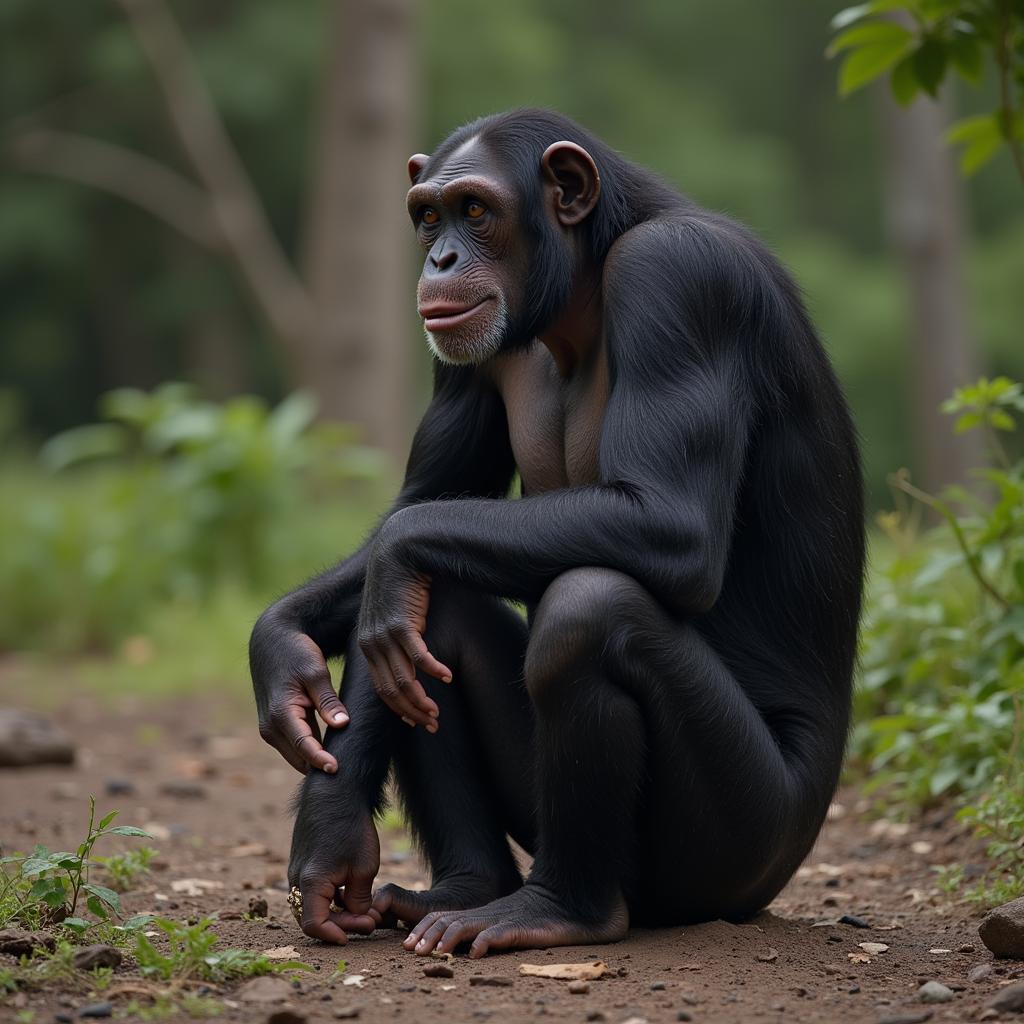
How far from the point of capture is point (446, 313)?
388 cm

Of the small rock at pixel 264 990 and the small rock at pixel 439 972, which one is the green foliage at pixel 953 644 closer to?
the small rock at pixel 439 972

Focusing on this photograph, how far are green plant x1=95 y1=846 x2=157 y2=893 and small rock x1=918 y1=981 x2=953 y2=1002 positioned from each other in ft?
7.07

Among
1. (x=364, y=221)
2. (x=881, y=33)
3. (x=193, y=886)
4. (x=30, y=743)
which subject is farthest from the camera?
(x=364, y=221)

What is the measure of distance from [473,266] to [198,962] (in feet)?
5.80

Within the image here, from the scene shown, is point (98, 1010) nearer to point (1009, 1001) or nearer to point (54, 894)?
point (54, 894)

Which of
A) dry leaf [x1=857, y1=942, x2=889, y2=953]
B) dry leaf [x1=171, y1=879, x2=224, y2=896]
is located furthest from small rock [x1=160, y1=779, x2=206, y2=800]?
dry leaf [x1=857, y1=942, x2=889, y2=953]

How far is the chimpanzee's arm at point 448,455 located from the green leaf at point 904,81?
1.60m

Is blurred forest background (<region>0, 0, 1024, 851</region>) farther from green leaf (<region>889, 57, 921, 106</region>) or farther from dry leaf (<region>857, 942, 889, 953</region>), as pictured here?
dry leaf (<region>857, 942, 889, 953</region>)

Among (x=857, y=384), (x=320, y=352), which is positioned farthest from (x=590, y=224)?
(x=857, y=384)

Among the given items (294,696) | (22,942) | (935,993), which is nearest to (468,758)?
(294,696)

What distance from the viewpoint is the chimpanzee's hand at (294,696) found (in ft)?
12.4

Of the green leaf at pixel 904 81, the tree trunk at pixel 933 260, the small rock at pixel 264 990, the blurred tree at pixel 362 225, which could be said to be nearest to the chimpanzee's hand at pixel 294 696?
the small rock at pixel 264 990

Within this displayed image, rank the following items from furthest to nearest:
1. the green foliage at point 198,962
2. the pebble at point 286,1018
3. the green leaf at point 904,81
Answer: the green leaf at point 904,81 < the green foliage at point 198,962 < the pebble at point 286,1018

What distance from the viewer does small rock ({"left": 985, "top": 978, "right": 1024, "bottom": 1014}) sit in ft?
9.84
